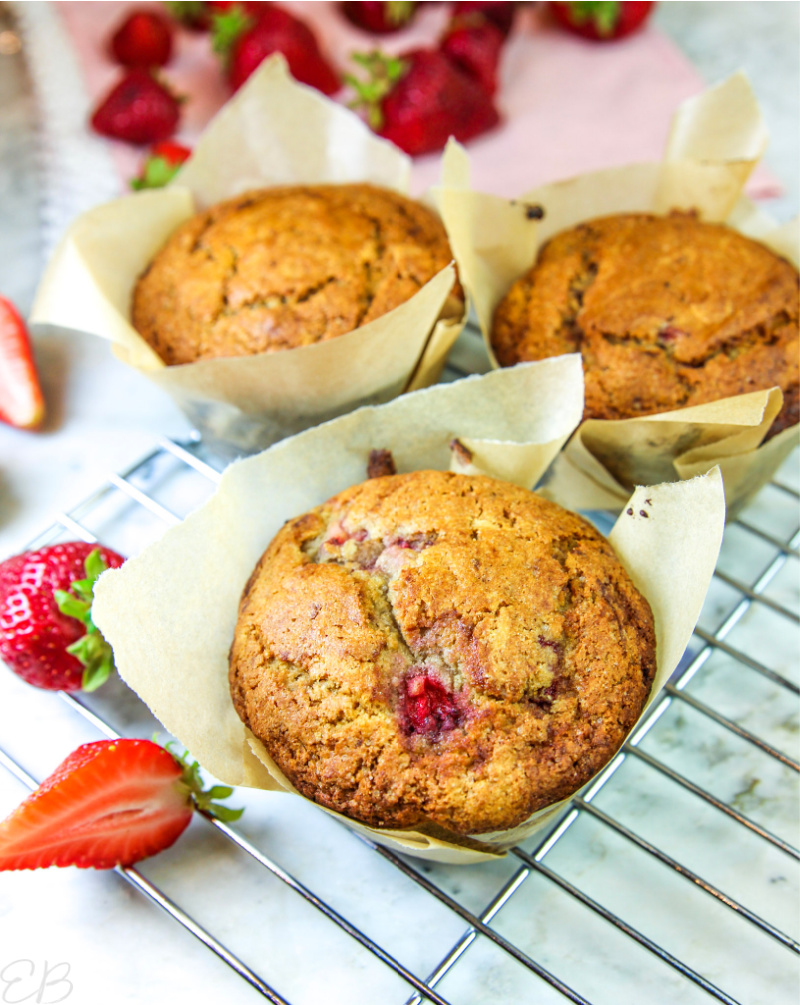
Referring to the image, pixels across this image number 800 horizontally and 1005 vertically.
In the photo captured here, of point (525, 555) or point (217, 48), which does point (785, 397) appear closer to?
point (525, 555)

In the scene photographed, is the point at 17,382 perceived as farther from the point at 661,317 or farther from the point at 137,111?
the point at 661,317

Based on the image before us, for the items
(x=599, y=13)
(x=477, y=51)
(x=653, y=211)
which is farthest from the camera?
(x=599, y=13)

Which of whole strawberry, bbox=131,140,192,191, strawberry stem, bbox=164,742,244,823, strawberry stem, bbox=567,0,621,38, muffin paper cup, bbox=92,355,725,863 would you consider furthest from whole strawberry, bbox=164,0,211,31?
strawberry stem, bbox=164,742,244,823

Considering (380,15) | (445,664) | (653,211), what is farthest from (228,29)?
(445,664)

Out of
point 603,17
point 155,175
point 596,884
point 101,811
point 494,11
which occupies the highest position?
point 155,175

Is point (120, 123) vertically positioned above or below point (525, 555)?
above

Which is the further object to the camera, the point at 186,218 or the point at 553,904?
the point at 186,218

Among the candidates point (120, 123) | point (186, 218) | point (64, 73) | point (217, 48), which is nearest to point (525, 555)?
point (186, 218)

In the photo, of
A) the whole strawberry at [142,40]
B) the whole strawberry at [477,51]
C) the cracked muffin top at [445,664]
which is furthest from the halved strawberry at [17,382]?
the whole strawberry at [477,51]
